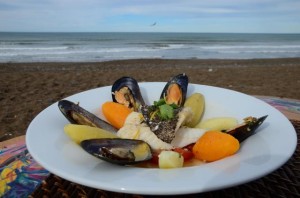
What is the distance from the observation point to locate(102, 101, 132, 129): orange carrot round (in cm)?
158

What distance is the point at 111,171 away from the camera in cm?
93

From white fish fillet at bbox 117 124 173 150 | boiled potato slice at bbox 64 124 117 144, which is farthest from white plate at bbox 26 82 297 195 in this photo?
white fish fillet at bbox 117 124 173 150

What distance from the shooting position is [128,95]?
5.97 ft

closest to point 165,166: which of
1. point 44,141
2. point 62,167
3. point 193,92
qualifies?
point 62,167

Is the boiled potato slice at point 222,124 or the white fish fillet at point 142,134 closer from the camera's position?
the white fish fillet at point 142,134

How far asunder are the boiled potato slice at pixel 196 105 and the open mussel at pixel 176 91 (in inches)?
2.1

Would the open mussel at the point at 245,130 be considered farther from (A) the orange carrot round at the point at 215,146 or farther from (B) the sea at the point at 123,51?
(B) the sea at the point at 123,51

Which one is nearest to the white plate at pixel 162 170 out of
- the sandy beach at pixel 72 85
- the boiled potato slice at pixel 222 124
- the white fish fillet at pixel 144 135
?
the boiled potato slice at pixel 222 124

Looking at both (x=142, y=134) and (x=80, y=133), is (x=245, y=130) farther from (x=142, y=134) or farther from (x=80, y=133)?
(x=80, y=133)

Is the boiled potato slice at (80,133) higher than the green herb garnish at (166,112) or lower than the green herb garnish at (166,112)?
lower

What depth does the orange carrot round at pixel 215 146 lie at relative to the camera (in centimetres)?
106

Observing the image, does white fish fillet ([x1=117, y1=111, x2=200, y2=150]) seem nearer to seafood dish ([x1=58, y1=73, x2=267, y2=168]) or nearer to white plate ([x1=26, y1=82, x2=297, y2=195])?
seafood dish ([x1=58, y1=73, x2=267, y2=168])

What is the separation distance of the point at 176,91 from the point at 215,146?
741 mm

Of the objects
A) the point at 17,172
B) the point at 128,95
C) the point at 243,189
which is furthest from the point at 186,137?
the point at 17,172
